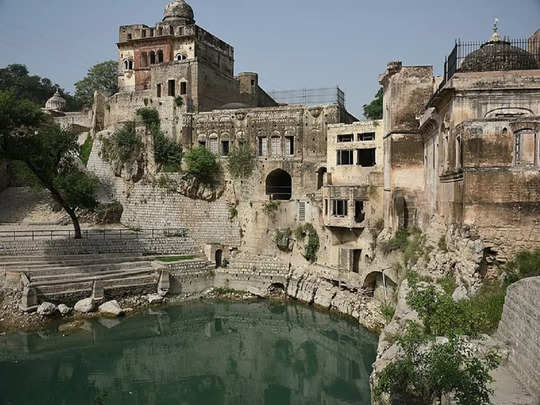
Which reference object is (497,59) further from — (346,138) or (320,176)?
(320,176)

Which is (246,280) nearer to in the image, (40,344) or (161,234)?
(161,234)

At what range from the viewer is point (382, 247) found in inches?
682

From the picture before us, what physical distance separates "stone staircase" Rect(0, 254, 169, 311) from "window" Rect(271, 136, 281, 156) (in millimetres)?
8203

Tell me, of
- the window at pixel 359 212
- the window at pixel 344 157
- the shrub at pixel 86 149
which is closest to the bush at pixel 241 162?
the window at pixel 344 157

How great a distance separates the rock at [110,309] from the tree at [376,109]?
2100 cm

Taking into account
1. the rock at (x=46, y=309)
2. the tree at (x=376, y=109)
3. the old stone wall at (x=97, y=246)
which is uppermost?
the tree at (x=376, y=109)

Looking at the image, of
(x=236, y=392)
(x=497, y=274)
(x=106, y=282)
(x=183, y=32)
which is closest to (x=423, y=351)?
(x=497, y=274)

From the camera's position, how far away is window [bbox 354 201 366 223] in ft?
65.0

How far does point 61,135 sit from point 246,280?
33.2 ft

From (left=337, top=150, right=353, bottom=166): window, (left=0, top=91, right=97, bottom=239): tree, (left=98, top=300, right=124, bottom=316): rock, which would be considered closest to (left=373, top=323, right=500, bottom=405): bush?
(left=98, top=300, right=124, bottom=316): rock

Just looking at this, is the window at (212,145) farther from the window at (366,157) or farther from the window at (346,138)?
the window at (366,157)

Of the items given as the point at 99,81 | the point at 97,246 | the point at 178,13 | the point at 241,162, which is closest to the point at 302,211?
the point at 241,162

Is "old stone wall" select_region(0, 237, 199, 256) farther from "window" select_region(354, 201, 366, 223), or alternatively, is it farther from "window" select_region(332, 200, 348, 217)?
"window" select_region(354, 201, 366, 223)

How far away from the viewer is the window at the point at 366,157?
2173 cm
